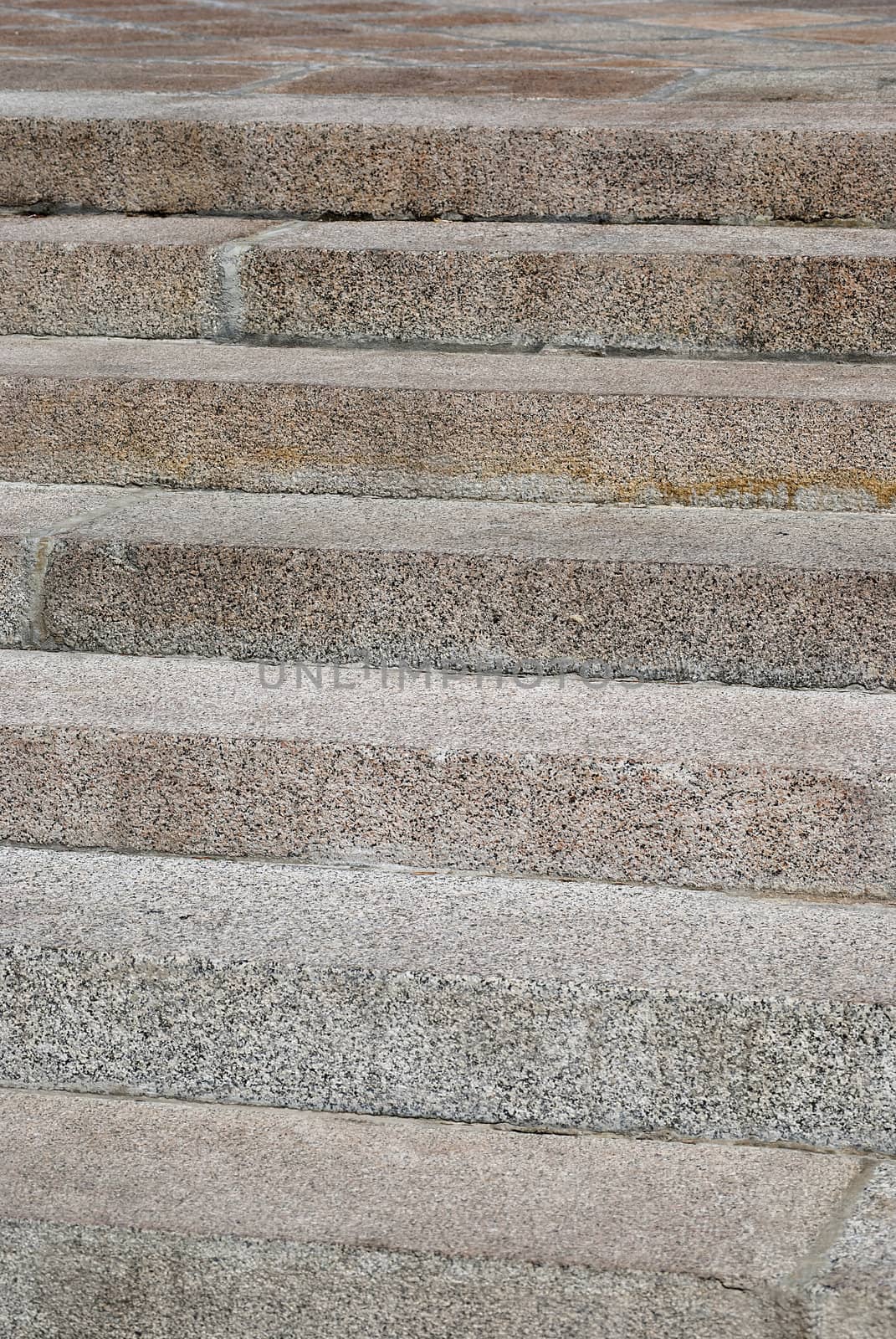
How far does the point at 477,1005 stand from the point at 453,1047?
2.5 inches

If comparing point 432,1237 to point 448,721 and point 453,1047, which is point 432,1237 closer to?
point 453,1047

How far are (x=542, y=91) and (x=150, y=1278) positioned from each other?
2.50 metres

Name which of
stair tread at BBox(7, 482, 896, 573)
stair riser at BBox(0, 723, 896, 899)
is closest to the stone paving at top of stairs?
stair tread at BBox(7, 482, 896, 573)

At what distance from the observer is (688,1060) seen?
5.03 feet

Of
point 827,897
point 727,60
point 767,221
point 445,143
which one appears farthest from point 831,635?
point 727,60

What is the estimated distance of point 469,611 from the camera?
2.01m

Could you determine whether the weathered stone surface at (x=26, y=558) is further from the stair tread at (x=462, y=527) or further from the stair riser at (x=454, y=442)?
the stair riser at (x=454, y=442)

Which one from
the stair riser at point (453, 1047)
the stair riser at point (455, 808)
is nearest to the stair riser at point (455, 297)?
the stair riser at point (455, 808)

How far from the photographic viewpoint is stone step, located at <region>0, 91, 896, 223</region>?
8.45 ft

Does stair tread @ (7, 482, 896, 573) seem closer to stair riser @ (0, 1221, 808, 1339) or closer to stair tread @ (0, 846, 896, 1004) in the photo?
stair tread @ (0, 846, 896, 1004)

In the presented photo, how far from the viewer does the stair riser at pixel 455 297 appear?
2.34m

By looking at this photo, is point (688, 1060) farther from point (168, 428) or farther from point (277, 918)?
point (168, 428)

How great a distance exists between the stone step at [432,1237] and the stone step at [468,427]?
3.43 ft

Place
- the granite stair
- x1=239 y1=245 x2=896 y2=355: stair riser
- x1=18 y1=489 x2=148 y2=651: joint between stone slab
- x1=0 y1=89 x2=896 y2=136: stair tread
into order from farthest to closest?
x1=0 y1=89 x2=896 y2=136: stair tread < x1=239 y1=245 x2=896 y2=355: stair riser < x1=18 y1=489 x2=148 y2=651: joint between stone slab < the granite stair
